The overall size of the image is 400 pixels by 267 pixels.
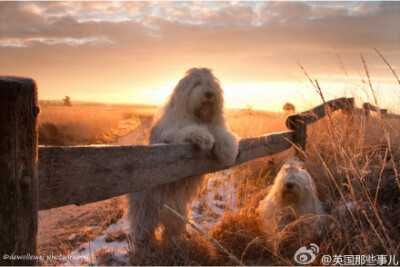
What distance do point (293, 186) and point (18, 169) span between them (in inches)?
122

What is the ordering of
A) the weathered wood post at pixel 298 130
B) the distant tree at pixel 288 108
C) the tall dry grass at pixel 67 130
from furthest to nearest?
the tall dry grass at pixel 67 130 < the distant tree at pixel 288 108 < the weathered wood post at pixel 298 130

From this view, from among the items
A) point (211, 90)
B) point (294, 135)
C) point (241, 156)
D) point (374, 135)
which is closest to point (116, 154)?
point (211, 90)

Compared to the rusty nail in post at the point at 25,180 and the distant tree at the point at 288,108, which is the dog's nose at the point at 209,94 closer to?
the rusty nail in post at the point at 25,180

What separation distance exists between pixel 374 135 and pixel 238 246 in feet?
12.1

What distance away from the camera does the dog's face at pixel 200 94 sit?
3.30m

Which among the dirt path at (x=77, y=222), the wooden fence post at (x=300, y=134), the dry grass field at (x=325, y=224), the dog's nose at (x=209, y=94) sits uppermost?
the dog's nose at (x=209, y=94)

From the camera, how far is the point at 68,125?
14.2 m

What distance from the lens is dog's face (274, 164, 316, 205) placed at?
3.61 metres

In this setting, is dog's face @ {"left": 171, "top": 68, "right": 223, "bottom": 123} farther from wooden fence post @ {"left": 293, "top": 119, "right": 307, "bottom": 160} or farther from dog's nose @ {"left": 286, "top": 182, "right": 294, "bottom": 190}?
wooden fence post @ {"left": 293, "top": 119, "right": 307, "bottom": 160}

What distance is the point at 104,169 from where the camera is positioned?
184 centimetres

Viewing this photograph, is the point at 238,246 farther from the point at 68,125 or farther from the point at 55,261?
the point at 68,125

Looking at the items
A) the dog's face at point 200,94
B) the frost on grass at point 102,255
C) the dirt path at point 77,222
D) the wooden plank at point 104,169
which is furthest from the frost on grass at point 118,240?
the dog's face at point 200,94

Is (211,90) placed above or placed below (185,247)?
above

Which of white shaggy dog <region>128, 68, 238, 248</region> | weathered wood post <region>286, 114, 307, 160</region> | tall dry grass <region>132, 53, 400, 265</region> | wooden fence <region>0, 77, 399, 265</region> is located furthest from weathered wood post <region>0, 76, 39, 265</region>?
weathered wood post <region>286, 114, 307, 160</region>
